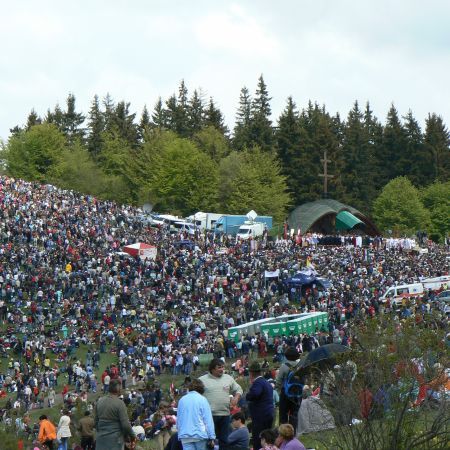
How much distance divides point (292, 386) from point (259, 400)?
3.36 ft

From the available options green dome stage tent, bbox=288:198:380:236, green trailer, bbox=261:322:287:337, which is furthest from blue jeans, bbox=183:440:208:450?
green dome stage tent, bbox=288:198:380:236

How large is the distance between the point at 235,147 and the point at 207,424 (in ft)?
287

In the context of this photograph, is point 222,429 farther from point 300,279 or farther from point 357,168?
point 357,168

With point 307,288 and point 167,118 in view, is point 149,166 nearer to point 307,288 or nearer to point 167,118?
point 167,118

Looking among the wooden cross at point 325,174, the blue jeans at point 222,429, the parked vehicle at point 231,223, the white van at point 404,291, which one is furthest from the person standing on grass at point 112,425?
the wooden cross at point 325,174

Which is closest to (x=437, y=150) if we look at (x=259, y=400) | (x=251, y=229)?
(x=251, y=229)

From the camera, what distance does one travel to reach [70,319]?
44.2 meters

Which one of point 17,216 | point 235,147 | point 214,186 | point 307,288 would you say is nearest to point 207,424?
point 307,288

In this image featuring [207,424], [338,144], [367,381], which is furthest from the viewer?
[338,144]

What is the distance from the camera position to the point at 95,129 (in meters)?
105

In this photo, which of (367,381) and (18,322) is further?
(18,322)

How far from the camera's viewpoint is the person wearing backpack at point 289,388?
14305 mm

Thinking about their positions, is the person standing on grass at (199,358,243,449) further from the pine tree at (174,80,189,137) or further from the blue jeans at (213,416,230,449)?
the pine tree at (174,80,189,137)

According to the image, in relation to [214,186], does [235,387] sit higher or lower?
lower
